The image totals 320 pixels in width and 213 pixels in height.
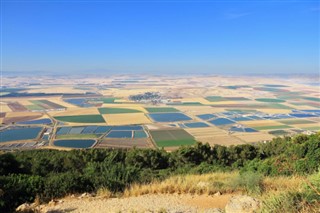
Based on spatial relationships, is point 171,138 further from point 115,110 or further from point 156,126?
point 115,110

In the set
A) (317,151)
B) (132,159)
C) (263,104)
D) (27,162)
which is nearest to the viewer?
(317,151)

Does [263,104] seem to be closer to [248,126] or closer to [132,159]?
[248,126]

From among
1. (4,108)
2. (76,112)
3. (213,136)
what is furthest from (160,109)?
(4,108)

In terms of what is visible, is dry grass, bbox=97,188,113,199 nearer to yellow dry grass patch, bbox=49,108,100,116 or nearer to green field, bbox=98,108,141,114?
yellow dry grass patch, bbox=49,108,100,116

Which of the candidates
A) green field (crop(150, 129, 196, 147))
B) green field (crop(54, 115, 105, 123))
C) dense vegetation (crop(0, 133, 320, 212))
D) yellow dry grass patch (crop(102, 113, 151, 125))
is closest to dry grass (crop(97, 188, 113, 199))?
dense vegetation (crop(0, 133, 320, 212))

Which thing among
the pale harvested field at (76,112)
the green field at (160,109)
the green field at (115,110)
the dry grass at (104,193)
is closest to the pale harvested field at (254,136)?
the green field at (160,109)

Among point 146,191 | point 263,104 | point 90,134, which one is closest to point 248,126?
point 90,134
